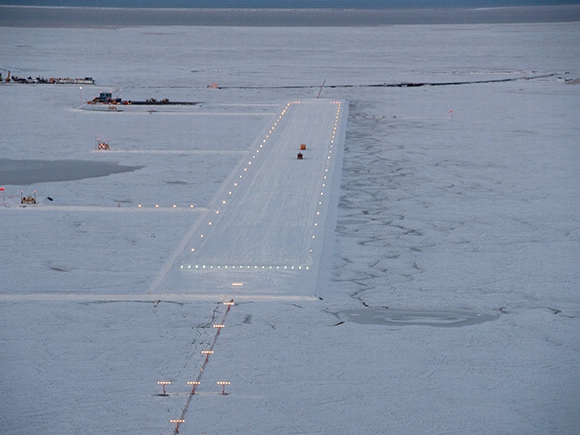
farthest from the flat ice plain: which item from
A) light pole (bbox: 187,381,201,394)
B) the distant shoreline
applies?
the distant shoreline

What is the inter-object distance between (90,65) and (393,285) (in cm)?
4045

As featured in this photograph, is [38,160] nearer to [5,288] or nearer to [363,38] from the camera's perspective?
[5,288]

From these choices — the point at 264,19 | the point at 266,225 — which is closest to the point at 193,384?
the point at 266,225

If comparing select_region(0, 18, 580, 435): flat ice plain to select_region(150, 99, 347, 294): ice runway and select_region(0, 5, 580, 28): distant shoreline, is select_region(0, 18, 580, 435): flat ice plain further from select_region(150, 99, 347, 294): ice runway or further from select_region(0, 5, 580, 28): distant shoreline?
select_region(0, 5, 580, 28): distant shoreline

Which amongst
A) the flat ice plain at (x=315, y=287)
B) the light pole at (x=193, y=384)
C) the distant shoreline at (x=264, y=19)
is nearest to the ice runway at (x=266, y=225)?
the flat ice plain at (x=315, y=287)

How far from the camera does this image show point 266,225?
690 inches

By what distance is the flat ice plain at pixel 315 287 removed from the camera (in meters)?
10.5

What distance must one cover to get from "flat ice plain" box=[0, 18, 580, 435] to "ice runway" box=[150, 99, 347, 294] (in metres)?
0.11

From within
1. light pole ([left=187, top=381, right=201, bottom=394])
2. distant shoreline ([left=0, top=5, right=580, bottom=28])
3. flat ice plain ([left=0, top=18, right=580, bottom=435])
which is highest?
distant shoreline ([left=0, top=5, right=580, bottom=28])

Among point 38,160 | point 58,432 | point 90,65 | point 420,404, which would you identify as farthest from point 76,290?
point 90,65

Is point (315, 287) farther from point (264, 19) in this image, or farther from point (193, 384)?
point (264, 19)

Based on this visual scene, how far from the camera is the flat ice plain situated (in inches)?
412

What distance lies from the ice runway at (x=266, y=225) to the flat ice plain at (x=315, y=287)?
11cm

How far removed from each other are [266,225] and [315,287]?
11.5ft
